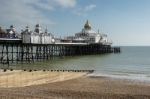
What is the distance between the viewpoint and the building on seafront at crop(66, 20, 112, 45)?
91300 millimetres

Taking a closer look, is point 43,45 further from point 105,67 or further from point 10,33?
point 105,67

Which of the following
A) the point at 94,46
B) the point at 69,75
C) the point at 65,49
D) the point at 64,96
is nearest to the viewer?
the point at 64,96

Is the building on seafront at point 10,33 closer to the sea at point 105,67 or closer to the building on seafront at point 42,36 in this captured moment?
the building on seafront at point 42,36

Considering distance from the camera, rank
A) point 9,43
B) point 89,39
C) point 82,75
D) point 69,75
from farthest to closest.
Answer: point 89,39 < point 9,43 < point 82,75 < point 69,75

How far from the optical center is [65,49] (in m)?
76.4

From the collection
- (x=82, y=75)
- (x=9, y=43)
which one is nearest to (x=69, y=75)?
(x=82, y=75)

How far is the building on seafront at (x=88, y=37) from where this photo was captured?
91.3 meters

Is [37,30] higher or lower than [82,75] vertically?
higher

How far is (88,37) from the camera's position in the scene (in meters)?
94.4

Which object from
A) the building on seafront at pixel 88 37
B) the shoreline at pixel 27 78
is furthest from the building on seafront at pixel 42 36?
the shoreline at pixel 27 78

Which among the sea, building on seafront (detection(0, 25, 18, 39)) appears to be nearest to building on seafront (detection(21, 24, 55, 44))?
building on seafront (detection(0, 25, 18, 39))

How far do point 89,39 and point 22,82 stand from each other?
70.3 meters

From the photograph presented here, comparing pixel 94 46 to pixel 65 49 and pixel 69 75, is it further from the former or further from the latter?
pixel 69 75

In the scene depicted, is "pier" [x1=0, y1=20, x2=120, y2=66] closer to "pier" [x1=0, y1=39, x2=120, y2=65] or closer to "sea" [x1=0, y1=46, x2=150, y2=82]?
"pier" [x1=0, y1=39, x2=120, y2=65]
